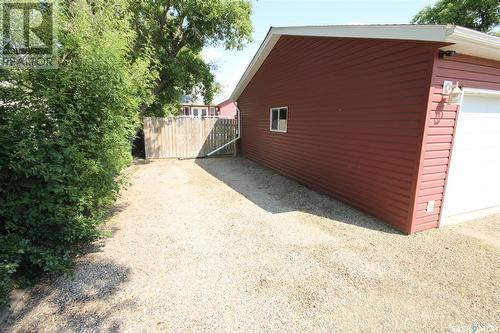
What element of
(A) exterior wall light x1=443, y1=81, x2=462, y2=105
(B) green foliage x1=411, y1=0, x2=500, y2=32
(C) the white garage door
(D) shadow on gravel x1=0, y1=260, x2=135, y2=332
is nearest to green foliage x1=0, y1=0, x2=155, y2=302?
(D) shadow on gravel x1=0, y1=260, x2=135, y2=332

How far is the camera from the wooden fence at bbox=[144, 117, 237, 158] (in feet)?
35.0

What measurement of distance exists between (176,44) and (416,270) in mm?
11786

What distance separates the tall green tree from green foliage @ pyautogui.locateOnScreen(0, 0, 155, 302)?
652 cm

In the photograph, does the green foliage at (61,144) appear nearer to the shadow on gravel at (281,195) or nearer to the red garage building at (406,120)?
the shadow on gravel at (281,195)

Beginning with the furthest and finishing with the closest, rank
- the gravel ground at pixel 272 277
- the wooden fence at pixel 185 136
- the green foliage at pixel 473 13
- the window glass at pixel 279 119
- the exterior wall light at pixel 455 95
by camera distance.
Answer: the green foliage at pixel 473 13
the wooden fence at pixel 185 136
the window glass at pixel 279 119
the exterior wall light at pixel 455 95
the gravel ground at pixel 272 277

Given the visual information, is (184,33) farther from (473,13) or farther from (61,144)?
(473,13)

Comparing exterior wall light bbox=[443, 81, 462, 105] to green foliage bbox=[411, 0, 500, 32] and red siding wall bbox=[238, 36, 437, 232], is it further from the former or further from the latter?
green foliage bbox=[411, 0, 500, 32]

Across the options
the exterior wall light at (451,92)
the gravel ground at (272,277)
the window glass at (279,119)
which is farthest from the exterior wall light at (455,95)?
the window glass at (279,119)

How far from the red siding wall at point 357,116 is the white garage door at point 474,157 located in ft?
2.76

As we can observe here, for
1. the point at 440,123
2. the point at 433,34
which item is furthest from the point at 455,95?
the point at 433,34

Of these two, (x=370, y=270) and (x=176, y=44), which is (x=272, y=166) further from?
(x=176, y=44)

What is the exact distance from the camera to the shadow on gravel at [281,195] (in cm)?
461

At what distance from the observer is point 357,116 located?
16.2ft

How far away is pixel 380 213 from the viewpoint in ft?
14.8
